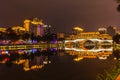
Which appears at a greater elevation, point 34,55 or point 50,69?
point 34,55

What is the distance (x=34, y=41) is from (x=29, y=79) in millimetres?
86053

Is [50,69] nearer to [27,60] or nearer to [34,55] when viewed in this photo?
[27,60]

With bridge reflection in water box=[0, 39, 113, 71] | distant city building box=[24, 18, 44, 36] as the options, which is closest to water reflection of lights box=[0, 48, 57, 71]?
bridge reflection in water box=[0, 39, 113, 71]

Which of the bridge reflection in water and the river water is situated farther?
the bridge reflection in water

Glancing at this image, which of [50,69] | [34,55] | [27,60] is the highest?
[34,55]

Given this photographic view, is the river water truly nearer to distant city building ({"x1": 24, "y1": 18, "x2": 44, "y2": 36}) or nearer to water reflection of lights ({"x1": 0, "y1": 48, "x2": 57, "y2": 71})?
water reflection of lights ({"x1": 0, "y1": 48, "x2": 57, "y2": 71})

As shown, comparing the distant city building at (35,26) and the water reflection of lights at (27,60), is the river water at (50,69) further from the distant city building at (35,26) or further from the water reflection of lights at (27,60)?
the distant city building at (35,26)

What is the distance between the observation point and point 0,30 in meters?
95.7

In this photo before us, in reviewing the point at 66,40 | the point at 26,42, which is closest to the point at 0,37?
the point at 26,42

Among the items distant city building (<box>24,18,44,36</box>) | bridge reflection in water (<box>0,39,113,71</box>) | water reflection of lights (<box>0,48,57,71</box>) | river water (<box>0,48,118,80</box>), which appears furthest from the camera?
distant city building (<box>24,18,44,36</box>)

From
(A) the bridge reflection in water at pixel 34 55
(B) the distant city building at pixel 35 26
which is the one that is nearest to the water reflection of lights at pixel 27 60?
(A) the bridge reflection in water at pixel 34 55

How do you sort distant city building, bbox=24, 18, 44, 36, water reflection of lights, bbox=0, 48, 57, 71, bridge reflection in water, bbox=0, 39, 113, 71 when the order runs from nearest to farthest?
water reflection of lights, bbox=0, 48, 57, 71
bridge reflection in water, bbox=0, 39, 113, 71
distant city building, bbox=24, 18, 44, 36

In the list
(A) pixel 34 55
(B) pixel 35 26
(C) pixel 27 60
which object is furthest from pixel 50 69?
(B) pixel 35 26

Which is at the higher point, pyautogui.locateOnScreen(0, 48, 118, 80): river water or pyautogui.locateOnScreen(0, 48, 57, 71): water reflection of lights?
pyautogui.locateOnScreen(0, 48, 57, 71): water reflection of lights
